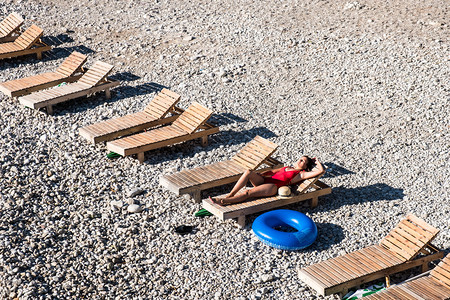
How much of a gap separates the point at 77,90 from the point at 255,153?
16.0 ft

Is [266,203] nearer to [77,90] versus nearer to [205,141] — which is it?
[205,141]

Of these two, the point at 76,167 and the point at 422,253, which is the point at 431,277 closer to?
the point at 422,253

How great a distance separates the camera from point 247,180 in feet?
31.3

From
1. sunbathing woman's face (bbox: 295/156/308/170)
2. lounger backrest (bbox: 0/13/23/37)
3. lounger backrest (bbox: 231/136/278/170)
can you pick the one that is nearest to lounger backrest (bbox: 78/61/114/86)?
lounger backrest (bbox: 0/13/23/37)

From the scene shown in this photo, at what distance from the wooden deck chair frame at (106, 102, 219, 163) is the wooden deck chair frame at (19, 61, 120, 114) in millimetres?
2392

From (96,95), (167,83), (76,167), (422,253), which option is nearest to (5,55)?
(96,95)

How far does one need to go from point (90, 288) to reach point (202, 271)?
1.50 metres

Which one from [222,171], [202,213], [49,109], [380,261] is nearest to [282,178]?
[222,171]

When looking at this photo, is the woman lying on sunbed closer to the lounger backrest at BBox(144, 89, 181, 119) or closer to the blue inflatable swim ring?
the blue inflatable swim ring

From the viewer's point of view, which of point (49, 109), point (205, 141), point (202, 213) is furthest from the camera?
point (49, 109)

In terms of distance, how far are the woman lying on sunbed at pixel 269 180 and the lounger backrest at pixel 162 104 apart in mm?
3051

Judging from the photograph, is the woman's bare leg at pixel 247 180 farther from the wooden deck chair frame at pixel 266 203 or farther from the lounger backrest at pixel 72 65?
the lounger backrest at pixel 72 65

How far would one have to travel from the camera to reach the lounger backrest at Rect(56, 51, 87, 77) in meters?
14.2

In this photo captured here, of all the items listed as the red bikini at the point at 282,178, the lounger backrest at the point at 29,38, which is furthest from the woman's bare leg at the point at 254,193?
the lounger backrest at the point at 29,38
